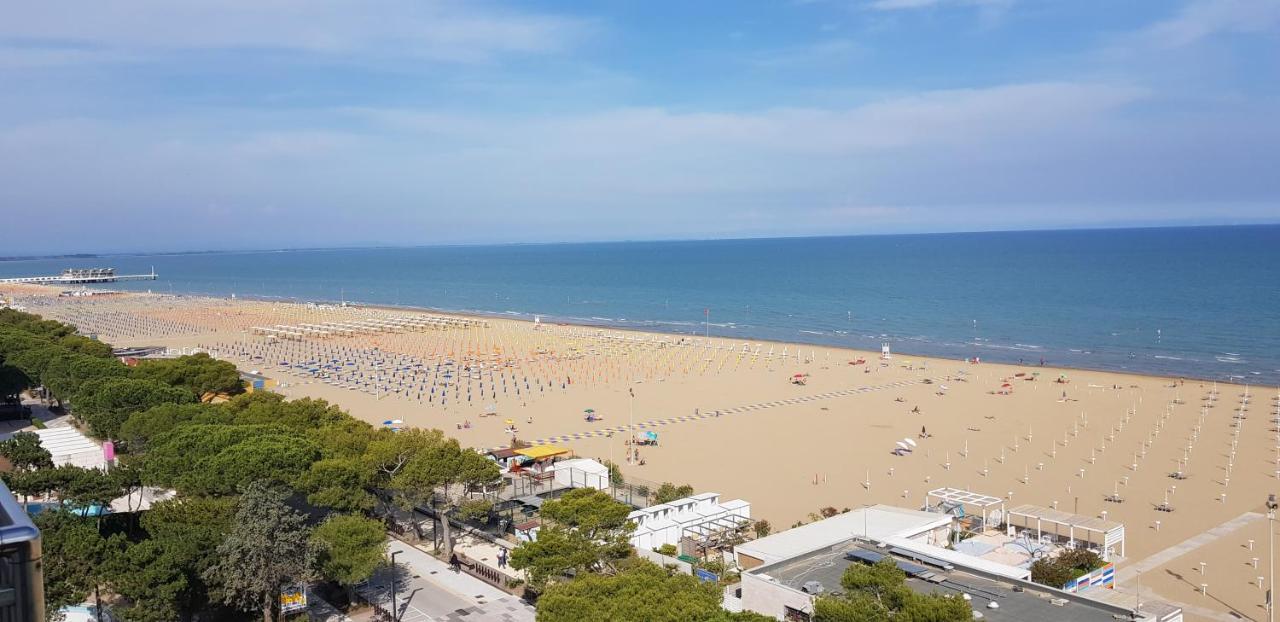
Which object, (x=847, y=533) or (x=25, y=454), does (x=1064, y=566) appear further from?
(x=25, y=454)

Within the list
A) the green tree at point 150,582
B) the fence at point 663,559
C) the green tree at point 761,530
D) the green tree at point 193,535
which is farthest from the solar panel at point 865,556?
the green tree at point 150,582

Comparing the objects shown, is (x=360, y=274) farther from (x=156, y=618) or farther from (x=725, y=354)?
(x=156, y=618)

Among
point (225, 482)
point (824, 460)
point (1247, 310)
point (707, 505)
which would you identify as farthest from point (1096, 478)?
point (1247, 310)

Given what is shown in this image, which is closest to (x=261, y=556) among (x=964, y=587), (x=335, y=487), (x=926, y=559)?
(x=335, y=487)

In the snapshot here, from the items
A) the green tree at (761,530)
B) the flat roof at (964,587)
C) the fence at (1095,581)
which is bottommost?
the green tree at (761,530)

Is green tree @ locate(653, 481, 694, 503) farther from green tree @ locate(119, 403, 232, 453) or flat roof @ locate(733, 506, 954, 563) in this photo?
green tree @ locate(119, 403, 232, 453)

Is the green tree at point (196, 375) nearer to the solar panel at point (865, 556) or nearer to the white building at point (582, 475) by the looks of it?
the white building at point (582, 475)

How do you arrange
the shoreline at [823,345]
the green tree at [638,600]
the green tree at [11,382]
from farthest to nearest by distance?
the shoreline at [823,345] < the green tree at [11,382] < the green tree at [638,600]
